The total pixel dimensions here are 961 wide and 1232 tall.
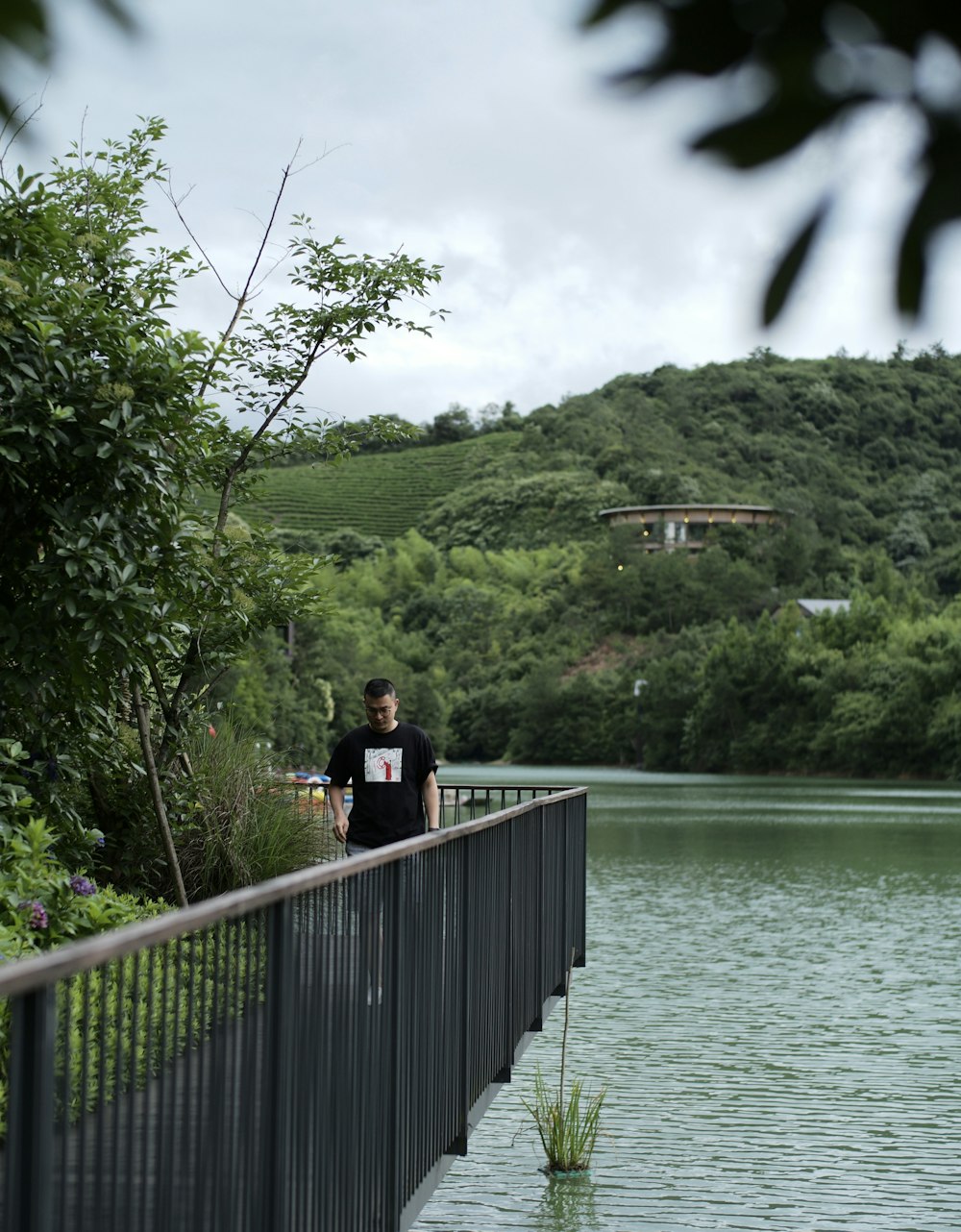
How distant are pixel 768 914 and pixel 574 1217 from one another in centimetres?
1342

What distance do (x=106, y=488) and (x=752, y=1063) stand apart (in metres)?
7.11

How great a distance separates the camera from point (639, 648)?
11425 centimetres

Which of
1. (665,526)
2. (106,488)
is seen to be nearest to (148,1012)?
(106,488)

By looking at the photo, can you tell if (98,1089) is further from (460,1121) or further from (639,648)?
(639,648)

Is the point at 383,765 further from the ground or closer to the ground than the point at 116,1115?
further from the ground

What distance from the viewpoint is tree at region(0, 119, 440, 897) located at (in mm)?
6762

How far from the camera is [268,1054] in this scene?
10.8 feet

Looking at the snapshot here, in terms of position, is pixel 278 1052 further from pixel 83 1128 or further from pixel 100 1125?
pixel 83 1128

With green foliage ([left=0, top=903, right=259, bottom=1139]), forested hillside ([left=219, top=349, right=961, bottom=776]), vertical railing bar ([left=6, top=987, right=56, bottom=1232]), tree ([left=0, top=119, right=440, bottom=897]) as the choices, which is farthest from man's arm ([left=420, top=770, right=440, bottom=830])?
forested hillside ([left=219, top=349, right=961, bottom=776])

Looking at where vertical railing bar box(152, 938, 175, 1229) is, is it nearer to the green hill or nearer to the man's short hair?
the green hill

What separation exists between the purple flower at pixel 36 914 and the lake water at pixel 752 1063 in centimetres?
290

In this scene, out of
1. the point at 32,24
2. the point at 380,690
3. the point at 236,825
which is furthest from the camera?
the point at 236,825

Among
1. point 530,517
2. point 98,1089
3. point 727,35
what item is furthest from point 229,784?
point 530,517

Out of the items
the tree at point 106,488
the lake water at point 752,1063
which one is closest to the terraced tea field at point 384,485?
the lake water at point 752,1063
